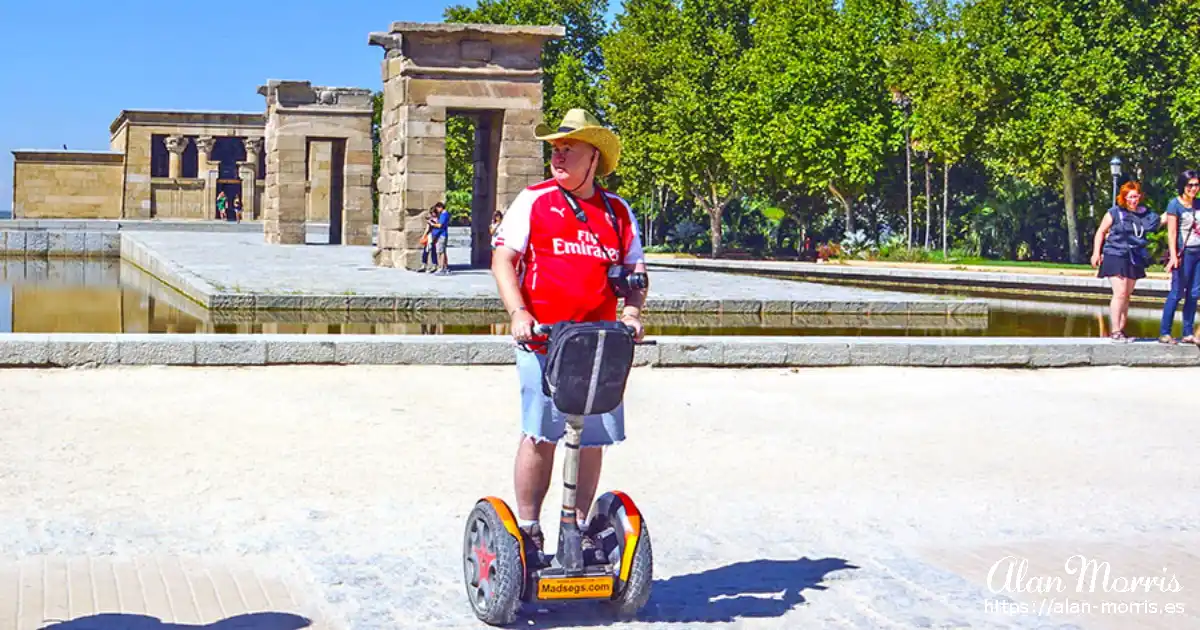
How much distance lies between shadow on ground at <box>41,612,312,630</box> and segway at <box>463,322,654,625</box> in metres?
0.63

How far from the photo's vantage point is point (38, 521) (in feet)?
20.2

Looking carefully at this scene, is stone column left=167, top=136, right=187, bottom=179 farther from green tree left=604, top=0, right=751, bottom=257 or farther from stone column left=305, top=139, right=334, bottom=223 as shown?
A: green tree left=604, top=0, right=751, bottom=257

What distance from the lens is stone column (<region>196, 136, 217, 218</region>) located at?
61.6 m

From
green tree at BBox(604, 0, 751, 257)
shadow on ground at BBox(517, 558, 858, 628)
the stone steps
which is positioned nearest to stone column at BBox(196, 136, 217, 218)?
green tree at BBox(604, 0, 751, 257)

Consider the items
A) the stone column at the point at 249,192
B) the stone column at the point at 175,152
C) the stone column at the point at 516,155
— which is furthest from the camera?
the stone column at the point at 175,152

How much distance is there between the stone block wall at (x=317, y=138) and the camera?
39.3 m

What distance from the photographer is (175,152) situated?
2522 inches

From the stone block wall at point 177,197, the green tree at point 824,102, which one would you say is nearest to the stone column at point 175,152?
the stone block wall at point 177,197

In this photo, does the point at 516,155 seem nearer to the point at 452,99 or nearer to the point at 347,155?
the point at 452,99

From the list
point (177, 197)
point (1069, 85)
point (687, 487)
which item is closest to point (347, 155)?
point (1069, 85)

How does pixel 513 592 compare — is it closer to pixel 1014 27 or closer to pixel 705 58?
pixel 1014 27

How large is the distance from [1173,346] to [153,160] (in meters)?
60.7

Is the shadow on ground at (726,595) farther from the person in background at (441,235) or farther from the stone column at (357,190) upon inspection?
the stone column at (357,190)

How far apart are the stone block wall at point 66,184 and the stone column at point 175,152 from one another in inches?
83.0
